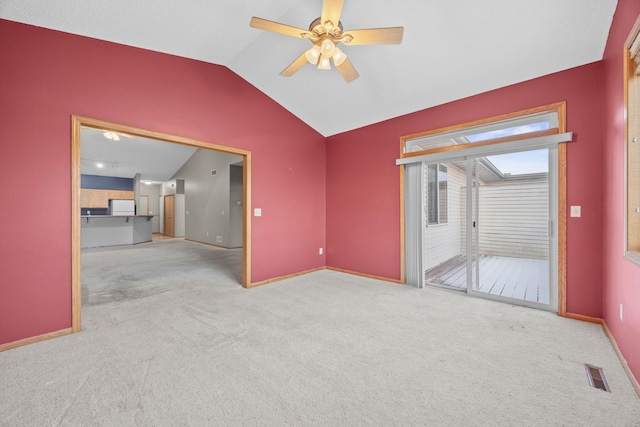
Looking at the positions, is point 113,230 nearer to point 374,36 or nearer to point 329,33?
point 329,33

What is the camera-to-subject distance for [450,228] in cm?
536

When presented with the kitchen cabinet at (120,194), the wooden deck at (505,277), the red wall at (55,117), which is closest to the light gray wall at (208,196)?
the kitchen cabinet at (120,194)

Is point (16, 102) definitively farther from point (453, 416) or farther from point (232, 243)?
point (232, 243)

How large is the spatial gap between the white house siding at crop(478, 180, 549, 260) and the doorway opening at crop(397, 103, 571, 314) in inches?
0.5

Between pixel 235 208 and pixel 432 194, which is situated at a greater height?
pixel 432 194

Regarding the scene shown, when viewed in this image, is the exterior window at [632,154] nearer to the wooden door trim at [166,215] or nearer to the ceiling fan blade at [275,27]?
the ceiling fan blade at [275,27]

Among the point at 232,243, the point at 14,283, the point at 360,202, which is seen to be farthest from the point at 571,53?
the point at 232,243

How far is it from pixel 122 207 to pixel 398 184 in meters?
9.48

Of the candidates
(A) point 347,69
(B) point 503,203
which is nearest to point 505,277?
(B) point 503,203

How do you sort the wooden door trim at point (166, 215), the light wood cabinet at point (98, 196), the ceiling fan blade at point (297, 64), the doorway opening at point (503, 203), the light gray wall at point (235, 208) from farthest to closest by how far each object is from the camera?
1. the wooden door trim at point (166, 215)
2. the light wood cabinet at point (98, 196)
3. the light gray wall at point (235, 208)
4. the doorway opening at point (503, 203)
5. the ceiling fan blade at point (297, 64)

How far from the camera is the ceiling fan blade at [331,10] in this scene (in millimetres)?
1930

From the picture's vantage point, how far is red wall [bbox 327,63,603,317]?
2584 mm

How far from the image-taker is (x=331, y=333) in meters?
2.37

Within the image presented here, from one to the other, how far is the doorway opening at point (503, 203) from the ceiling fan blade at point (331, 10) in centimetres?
222
